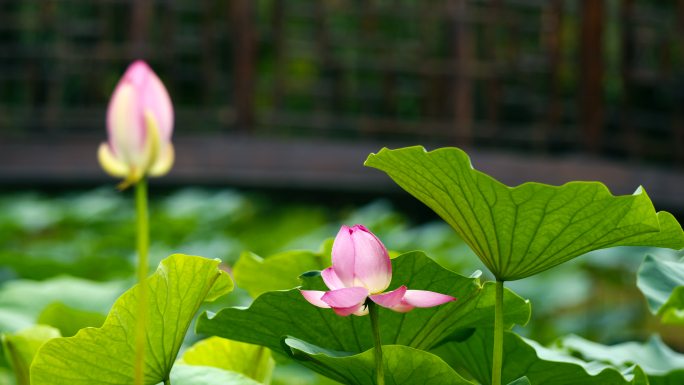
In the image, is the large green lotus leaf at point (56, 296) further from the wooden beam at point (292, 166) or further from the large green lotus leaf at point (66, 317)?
the wooden beam at point (292, 166)

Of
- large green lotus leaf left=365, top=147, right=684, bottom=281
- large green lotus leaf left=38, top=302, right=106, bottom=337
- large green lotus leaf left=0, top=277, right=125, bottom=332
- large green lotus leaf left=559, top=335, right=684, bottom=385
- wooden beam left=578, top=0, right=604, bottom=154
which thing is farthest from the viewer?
wooden beam left=578, top=0, right=604, bottom=154

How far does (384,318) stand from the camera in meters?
0.75

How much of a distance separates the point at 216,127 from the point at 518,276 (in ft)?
14.4

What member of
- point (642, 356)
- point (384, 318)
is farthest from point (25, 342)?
point (642, 356)

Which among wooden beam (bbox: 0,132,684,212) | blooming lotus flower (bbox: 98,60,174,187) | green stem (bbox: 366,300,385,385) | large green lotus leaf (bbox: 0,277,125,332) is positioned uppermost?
blooming lotus flower (bbox: 98,60,174,187)

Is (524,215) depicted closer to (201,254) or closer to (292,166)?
(201,254)

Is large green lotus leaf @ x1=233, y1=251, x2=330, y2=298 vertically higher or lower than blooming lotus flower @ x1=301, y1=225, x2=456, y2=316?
lower

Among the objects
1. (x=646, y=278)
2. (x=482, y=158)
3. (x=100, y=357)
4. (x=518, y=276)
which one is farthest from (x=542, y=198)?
(x=482, y=158)

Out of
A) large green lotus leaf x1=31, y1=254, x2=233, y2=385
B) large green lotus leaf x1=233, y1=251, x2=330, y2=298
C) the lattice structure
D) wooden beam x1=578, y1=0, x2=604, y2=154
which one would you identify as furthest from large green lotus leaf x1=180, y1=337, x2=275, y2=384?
wooden beam x1=578, y1=0, x2=604, y2=154

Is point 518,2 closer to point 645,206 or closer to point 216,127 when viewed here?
point 216,127

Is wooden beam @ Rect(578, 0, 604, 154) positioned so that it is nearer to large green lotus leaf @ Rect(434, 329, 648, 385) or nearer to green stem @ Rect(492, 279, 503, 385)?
large green lotus leaf @ Rect(434, 329, 648, 385)

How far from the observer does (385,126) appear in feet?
15.9

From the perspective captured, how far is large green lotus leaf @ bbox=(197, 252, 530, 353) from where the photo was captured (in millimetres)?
714

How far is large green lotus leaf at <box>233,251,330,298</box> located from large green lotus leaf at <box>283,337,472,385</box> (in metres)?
0.17
